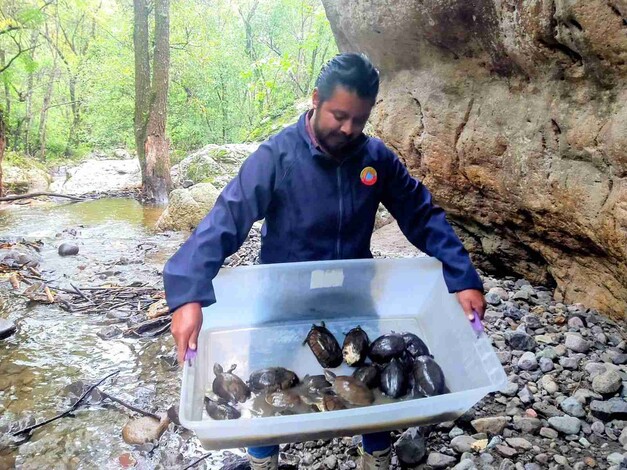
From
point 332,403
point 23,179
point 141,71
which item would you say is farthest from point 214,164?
point 332,403

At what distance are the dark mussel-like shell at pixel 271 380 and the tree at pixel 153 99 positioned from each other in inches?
394

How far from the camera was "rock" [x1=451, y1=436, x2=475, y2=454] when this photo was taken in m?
2.20

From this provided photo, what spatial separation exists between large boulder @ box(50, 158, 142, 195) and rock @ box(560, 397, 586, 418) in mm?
13025

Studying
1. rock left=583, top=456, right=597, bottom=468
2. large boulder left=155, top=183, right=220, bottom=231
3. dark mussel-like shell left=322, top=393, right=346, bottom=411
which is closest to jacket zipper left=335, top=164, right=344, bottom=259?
dark mussel-like shell left=322, top=393, right=346, bottom=411

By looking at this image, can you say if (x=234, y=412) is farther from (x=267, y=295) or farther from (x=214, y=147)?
(x=214, y=147)

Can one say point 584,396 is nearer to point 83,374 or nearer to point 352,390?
point 352,390

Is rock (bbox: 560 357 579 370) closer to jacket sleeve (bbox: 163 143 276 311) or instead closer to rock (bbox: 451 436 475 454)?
rock (bbox: 451 436 475 454)

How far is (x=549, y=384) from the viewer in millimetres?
2518

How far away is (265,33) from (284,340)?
20.0 meters

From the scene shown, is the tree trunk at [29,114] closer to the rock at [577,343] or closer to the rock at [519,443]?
the rock at [577,343]

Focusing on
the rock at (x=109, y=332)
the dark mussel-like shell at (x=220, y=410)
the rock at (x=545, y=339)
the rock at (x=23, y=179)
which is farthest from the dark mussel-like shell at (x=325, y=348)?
the rock at (x=23, y=179)

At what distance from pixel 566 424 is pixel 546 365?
50cm

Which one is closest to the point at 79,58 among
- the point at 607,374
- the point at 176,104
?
the point at 176,104

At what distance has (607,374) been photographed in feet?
8.00
